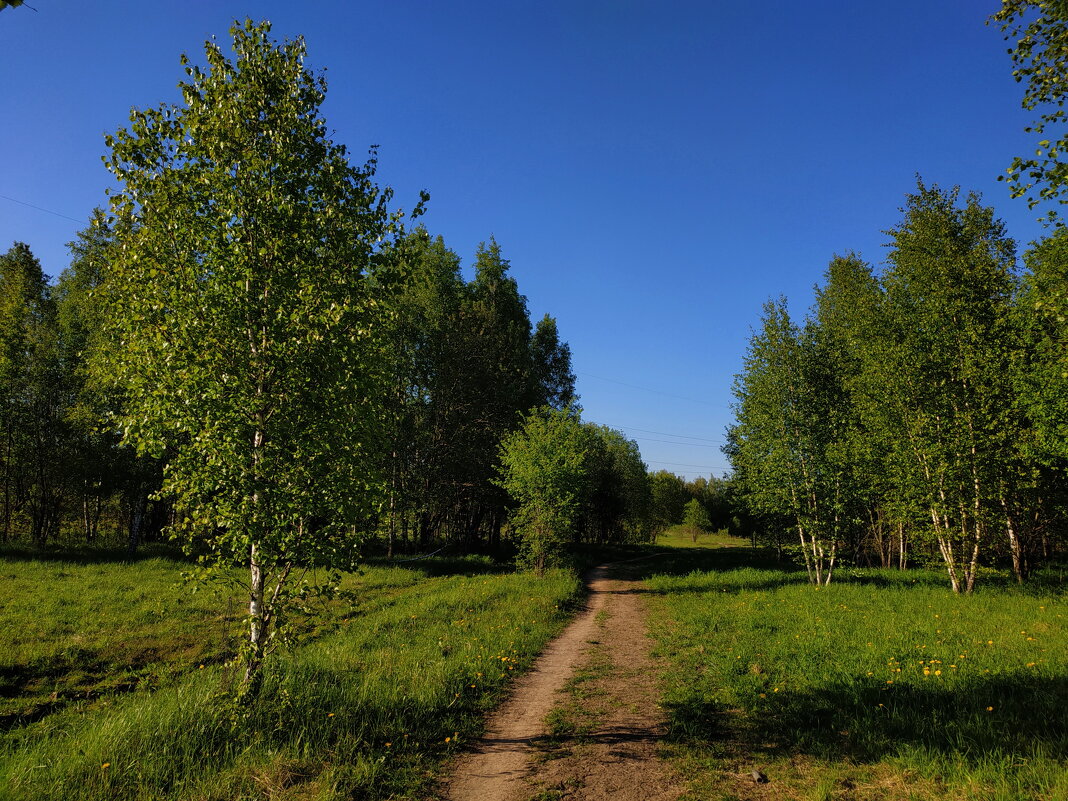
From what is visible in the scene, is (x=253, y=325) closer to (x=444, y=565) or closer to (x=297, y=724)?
(x=297, y=724)

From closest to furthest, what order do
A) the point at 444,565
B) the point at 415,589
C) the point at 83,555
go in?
the point at 415,589, the point at 83,555, the point at 444,565

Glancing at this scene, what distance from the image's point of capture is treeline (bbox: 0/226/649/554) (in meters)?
25.1

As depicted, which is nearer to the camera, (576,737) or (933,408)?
(576,737)

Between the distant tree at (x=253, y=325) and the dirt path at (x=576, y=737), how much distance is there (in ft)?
11.3

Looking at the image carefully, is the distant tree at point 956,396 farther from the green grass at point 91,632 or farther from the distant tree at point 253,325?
the green grass at point 91,632

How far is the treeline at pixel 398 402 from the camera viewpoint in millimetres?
25066

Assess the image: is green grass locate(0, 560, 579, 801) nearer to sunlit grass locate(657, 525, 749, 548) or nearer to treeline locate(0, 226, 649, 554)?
treeline locate(0, 226, 649, 554)

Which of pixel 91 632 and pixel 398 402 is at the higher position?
pixel 398 402

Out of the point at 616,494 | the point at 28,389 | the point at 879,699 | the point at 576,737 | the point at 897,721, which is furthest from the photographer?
the point at 616,494

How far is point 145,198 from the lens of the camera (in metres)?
6.57

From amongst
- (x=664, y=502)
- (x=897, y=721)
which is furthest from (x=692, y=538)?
(x=897, y=721)

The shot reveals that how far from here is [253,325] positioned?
6.79m

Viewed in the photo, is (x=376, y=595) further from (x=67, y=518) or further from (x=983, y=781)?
(x=67, y=518)

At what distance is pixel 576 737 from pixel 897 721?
4.49 meters
